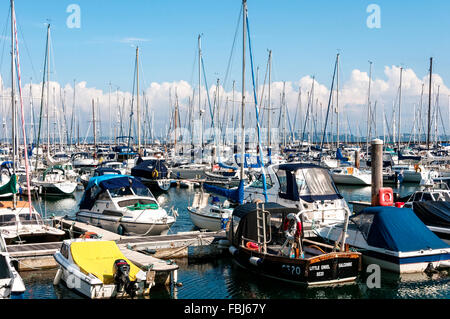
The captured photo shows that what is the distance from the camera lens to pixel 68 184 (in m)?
45.3

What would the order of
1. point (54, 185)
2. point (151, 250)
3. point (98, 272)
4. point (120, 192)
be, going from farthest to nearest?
point (54, 185) < point (120, 192) < point (151, 250) < point (98, 272)

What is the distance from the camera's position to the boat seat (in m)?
15.4

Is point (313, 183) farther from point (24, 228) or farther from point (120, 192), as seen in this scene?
point (24, 228)

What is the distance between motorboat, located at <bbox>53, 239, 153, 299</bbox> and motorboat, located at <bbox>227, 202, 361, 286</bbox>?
14.6ft

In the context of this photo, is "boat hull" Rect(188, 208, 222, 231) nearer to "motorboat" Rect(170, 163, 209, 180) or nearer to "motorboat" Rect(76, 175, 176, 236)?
"motorboat" Rect(76, 175, 176, 236)

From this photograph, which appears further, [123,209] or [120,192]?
[120,192]

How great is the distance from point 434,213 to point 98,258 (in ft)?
48.9

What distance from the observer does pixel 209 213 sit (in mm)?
26438

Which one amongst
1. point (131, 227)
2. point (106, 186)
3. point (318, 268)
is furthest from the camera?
point (106, 186)

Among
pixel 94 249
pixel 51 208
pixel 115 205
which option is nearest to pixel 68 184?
pixel 51 208

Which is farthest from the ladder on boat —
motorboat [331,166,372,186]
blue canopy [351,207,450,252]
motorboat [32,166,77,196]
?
motorboat [331,166,372,186]

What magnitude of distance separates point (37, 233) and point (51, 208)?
60.7 ft

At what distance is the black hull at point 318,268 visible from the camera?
54.0ft

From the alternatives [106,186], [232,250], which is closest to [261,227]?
[232,250]
